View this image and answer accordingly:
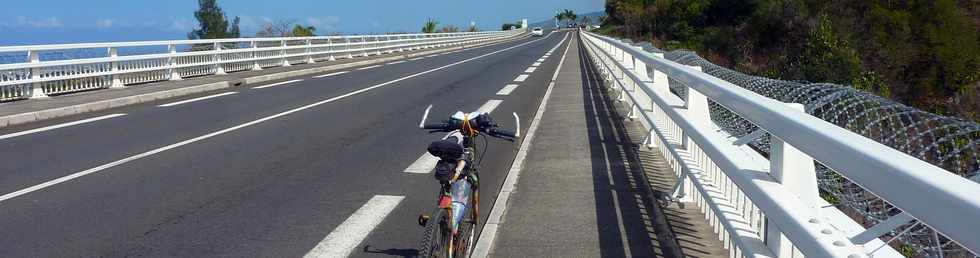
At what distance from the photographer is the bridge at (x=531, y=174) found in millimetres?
2873

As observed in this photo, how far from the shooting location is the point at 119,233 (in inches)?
224

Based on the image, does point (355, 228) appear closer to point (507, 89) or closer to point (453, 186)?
point (453, 186)

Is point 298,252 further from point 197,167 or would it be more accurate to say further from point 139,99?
point 139,99

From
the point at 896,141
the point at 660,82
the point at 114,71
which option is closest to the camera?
the point at 896,141

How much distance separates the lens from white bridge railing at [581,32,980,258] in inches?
71.8

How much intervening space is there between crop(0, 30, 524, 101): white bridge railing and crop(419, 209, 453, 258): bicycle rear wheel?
12910 millimetres

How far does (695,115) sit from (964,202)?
4.16 metres

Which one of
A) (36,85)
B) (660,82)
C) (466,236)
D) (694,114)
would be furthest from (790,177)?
(36,85)

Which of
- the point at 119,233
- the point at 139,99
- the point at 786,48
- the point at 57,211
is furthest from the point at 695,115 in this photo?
the point at 786,48

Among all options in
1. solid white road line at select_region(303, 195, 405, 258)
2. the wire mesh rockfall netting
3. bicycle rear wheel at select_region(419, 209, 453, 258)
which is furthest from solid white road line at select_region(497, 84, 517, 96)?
bicycle rear wheel at select_region(419, 209, 453, 258)

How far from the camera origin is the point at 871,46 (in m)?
51.9

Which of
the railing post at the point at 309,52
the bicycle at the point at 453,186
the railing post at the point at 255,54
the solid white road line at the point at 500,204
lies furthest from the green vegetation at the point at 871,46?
the bicycle at the point at 453,186

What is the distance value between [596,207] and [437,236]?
102 inches

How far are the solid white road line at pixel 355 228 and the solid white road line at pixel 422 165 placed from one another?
1244 mm
